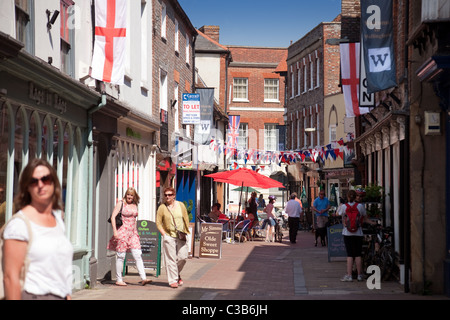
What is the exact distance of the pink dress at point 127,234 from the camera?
1388 cm

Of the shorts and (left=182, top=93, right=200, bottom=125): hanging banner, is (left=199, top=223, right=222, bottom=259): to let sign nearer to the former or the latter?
the shorts

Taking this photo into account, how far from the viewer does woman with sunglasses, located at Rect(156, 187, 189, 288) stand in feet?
44.7

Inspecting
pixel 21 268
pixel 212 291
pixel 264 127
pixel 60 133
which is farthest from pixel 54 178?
pixel 264 127

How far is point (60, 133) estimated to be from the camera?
12484 mm

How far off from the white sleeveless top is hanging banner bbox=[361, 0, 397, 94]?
34.9ft

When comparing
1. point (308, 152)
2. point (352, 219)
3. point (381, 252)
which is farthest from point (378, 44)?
point (308, 152)

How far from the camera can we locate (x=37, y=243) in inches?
198

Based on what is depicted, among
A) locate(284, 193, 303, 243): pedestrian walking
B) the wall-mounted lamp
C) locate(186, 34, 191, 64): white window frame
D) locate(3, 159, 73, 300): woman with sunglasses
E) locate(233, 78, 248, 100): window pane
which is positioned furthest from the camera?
locate(233, 78, 248, 100): window pane

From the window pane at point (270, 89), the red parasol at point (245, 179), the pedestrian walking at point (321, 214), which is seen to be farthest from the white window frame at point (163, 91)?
the window pane at point (270, 89)

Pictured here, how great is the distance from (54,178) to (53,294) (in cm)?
79

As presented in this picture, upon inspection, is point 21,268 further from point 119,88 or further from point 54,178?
point 119,88

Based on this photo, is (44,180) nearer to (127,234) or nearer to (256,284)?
(127,234)

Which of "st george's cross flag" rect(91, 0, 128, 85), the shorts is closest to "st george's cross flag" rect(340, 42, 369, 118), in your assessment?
the shorts

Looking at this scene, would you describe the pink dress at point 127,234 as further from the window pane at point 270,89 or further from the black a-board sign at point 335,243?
the window pane at point 270,89
